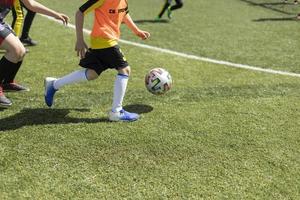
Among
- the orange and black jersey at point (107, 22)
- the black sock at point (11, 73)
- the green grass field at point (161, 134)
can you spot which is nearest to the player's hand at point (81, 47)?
the orange and black jersey at point (107, 22)

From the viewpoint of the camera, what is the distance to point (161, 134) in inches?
195

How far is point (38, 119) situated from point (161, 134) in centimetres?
148

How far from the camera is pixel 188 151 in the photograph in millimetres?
4582

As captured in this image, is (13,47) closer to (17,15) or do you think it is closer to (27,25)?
(17,15)

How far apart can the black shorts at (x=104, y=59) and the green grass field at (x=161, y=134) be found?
635 millimetres

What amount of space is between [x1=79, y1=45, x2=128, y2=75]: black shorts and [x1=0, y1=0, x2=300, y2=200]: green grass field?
63cm

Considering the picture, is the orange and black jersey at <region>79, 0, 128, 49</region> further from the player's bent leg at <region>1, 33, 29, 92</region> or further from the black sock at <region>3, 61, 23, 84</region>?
the black sock at <region>3, 61, 23, 84</region>

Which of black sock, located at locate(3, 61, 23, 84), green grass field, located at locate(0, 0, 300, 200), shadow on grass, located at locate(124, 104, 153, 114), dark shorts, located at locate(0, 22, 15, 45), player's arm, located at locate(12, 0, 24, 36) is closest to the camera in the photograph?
green grass field, located at locate(0, 0, 300, 200)

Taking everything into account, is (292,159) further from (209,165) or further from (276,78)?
(276,78)

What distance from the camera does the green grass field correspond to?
3879 millimetres

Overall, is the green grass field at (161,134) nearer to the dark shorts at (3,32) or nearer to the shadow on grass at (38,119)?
the shadow on grass at (38,119)

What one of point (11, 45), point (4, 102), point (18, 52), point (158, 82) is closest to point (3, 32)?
point (11, 45)

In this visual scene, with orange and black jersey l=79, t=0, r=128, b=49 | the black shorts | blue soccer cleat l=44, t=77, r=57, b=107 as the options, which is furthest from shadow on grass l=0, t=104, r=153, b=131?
orange and black jersey l=79, t=0, r=128, b=49

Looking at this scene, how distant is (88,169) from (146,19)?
9.25 metres
